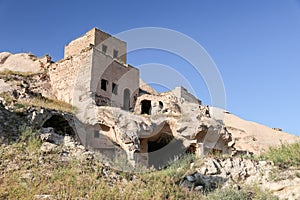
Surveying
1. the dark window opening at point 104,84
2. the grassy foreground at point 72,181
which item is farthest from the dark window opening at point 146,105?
the grassy foreground at point 72,181

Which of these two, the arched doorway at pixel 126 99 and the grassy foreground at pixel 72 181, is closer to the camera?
the grassy foreground at pixel 72 181

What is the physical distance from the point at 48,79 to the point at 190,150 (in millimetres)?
10347

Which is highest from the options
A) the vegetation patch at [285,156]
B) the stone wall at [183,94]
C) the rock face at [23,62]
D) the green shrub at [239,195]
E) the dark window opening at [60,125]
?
the rock face at [23,62]

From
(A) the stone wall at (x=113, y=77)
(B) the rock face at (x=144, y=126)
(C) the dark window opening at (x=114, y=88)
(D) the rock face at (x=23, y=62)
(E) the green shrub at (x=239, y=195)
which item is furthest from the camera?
(D) the rock face at (x=23, y=62)

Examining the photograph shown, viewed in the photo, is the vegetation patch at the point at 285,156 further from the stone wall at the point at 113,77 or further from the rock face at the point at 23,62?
the rock face at the point at 23,62

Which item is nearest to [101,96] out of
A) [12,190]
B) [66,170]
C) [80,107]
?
[80,107]

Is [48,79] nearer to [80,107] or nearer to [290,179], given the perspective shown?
[80,107]

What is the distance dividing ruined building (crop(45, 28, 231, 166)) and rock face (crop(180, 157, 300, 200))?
14.9ft

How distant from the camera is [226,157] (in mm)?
13062

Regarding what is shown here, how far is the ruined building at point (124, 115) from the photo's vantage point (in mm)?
16469

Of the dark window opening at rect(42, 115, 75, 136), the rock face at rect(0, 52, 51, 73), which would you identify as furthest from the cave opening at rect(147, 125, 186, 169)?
the rock face at rect(0, 52, 51, 73)

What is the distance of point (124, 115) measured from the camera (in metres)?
17.0

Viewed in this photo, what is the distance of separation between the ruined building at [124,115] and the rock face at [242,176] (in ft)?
14.9

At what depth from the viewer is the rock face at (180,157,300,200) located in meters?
10.7
